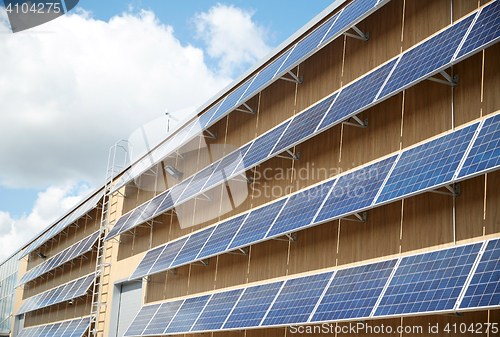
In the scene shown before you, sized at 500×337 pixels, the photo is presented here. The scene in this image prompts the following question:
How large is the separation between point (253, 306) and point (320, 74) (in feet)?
21.8

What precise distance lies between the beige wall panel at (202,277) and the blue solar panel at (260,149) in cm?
384

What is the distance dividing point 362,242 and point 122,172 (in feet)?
66.5

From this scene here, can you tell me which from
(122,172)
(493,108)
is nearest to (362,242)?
(493,108)

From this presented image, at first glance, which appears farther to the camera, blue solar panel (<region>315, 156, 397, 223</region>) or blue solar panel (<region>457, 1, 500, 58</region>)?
blue solar panel (<region>315, 156, 397, 223</region>)

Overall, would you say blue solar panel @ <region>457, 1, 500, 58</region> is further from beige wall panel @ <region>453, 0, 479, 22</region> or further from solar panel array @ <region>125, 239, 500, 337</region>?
solar panel array @ <region>125, 239, 500, 337</region>

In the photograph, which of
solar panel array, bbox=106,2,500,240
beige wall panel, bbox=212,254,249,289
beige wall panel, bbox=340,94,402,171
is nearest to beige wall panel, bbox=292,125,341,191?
beige wall panel, bbox=340,94,402,171

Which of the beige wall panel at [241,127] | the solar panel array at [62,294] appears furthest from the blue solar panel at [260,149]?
the solar panel array at [62,294]

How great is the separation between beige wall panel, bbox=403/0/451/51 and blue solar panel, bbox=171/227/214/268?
30.4ft

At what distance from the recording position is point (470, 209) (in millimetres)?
8742

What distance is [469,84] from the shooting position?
9.23m

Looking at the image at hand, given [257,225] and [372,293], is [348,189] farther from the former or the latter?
[257,225]

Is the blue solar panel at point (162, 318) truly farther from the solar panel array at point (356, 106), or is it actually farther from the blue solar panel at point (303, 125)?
the blue solar panel at point (303, 125)

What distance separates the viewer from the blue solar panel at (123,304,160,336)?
1807 centimetres

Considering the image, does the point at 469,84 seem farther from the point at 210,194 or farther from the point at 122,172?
the point at 122,172
